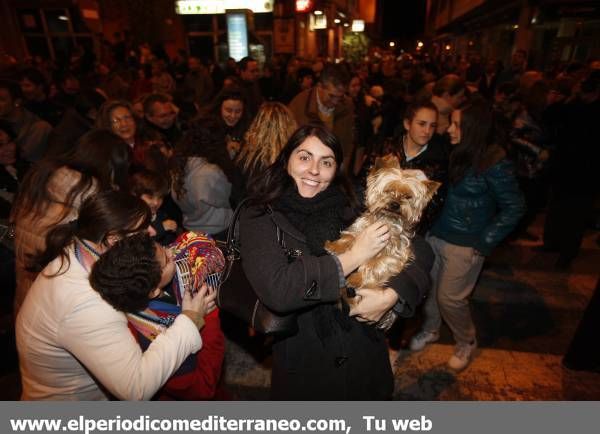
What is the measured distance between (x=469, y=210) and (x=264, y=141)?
185cm

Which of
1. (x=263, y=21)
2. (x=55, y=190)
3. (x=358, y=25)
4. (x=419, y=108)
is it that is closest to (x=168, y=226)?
(x=55, y=190)

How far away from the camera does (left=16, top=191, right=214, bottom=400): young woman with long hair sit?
142cm

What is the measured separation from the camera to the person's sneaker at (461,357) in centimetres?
329

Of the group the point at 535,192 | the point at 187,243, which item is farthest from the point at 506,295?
the point at 187,243

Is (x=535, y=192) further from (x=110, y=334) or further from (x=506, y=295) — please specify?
(x=110, y=334)

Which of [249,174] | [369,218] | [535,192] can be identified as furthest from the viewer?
[535,192]

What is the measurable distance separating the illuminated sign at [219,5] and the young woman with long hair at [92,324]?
41.3 feet

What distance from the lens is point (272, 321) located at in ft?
5.31

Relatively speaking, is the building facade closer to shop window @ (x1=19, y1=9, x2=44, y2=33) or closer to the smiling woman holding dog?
the smiling woman holding dog

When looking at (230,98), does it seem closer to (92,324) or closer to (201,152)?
(201,152)

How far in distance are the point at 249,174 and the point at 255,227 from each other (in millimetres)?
1452

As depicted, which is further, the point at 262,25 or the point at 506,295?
the point at 262,25

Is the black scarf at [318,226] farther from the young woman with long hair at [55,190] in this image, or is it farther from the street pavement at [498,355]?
the street pavement at [498,355]

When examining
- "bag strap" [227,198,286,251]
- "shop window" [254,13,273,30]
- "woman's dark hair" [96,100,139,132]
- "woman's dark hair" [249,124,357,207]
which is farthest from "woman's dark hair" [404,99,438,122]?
"shop window" [254,13,273,30]
